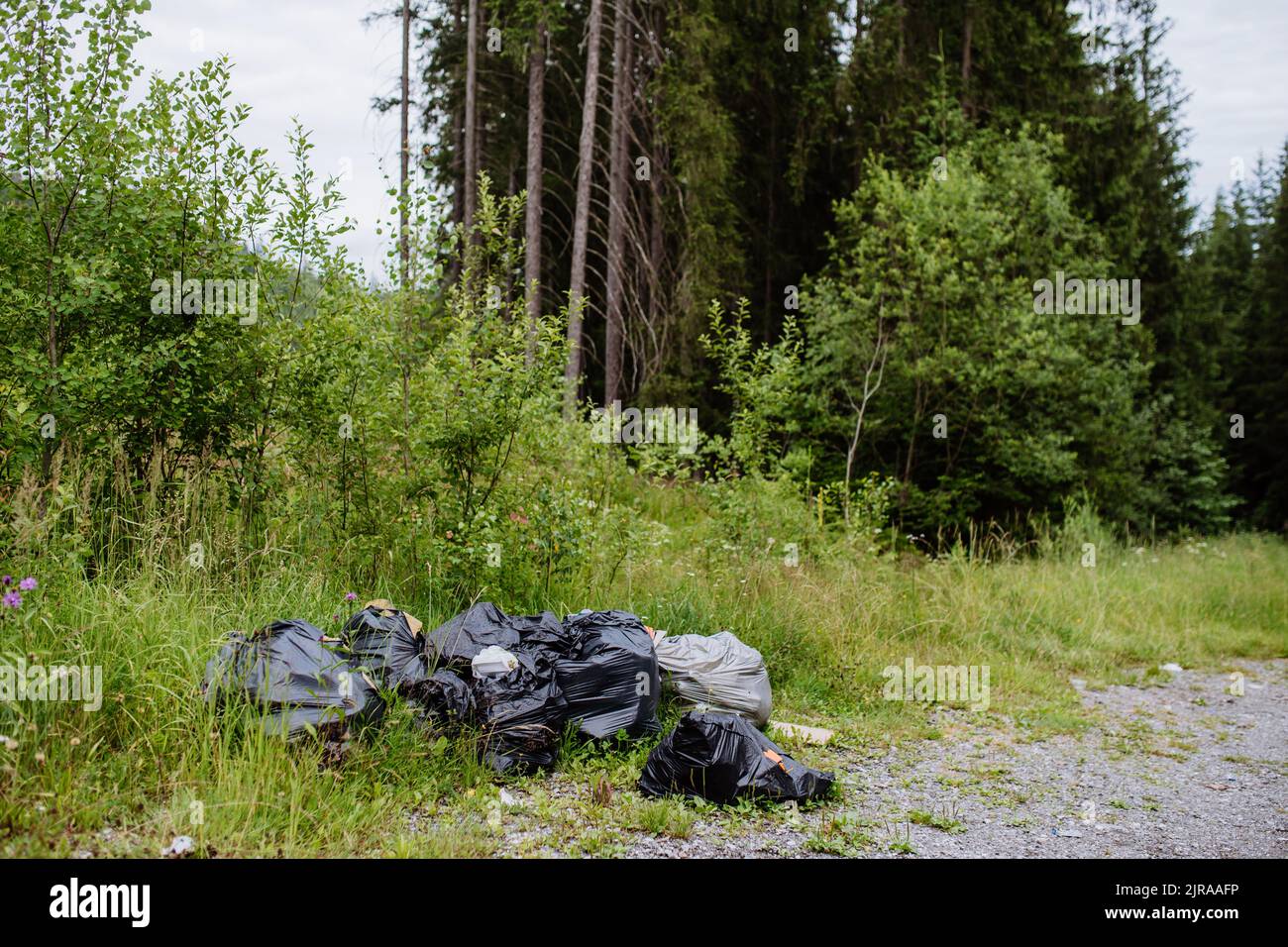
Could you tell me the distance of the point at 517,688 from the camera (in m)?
4.63

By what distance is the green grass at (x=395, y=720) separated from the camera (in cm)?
346

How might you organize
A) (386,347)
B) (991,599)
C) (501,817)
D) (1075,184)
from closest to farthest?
(501,817), (386,347), (991,599), (1075,184)

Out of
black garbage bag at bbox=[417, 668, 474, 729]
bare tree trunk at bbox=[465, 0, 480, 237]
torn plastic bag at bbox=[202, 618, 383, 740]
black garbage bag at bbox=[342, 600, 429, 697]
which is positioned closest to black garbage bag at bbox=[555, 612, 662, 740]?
black garbage bag at bbox=[417, 668, 474, 729]

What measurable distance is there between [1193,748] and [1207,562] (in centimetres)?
771

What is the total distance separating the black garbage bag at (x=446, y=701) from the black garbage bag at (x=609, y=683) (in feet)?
1.81

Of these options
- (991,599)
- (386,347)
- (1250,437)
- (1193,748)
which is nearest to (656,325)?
(991,599)

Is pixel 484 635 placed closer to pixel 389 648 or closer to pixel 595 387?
pixel 389 648

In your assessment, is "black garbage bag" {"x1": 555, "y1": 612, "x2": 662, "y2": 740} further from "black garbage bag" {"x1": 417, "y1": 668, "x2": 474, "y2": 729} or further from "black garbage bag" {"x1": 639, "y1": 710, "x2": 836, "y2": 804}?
"black garbage bag" {"x1": 417, "y1": 668, "x2": 474, "y2": 729}

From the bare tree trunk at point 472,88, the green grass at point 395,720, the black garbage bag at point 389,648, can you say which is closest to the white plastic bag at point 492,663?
the black garbage bag at point 389,648

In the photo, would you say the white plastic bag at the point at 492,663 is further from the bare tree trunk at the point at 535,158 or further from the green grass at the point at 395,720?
the bare tree trunk at the point at 535,158

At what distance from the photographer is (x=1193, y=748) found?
237 inches

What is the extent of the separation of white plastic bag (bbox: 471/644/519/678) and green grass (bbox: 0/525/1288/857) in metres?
0.41

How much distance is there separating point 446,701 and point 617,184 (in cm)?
1193
